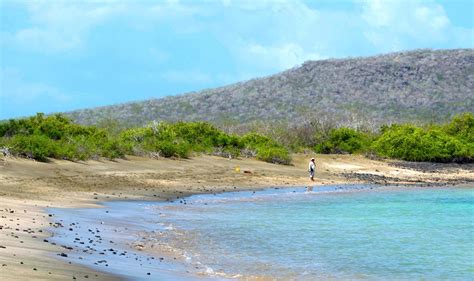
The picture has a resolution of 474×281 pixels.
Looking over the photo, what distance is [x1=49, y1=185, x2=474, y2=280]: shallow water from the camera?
15266 millimetres

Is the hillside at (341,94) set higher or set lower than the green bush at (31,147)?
higher

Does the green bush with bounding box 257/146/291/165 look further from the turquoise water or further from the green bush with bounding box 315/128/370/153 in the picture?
Result: the turquoise water

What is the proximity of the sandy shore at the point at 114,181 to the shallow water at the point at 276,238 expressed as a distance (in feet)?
2.87

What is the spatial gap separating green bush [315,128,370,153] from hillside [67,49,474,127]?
38174 millimetres

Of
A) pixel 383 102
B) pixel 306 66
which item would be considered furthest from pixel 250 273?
pixel 306 66

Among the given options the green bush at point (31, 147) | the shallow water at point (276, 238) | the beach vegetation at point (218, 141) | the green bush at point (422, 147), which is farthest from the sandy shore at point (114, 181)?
the green bush at point (422, 147)

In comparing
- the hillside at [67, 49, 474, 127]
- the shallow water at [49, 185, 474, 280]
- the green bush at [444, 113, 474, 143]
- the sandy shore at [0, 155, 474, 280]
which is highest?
the hillside at [67, 49, 474, 127]

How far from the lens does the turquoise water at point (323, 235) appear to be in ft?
52.0

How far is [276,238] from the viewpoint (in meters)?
20.1

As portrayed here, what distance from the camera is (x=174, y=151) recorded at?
138ft

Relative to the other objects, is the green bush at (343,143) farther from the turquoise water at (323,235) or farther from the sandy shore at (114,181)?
the turquoise water at (323,235)

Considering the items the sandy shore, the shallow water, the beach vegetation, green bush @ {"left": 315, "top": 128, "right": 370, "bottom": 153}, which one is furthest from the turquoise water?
green bush @ {"left": 315, "top": 128, "right": 370, "bottom": 153}

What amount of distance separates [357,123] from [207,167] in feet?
87.3

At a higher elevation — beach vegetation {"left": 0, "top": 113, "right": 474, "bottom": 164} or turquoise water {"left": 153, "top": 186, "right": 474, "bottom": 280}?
beach vegetation {"left": 0, "top": 113, "right": 474, "bottom": 164}
